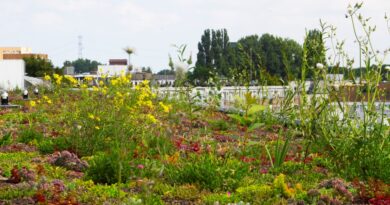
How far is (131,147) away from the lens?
26.1ft

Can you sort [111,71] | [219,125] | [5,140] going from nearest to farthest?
[5,140]
[219,125]
[111,71]

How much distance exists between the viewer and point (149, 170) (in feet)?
19.6

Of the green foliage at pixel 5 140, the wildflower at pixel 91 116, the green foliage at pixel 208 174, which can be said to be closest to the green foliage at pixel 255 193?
the green foliage at pixel 208 174

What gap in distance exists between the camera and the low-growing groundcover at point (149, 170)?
17.9ft

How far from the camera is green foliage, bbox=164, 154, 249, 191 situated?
5.91 m

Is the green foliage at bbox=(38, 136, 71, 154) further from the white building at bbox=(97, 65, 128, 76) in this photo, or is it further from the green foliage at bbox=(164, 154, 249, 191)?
the green foliage at bbox=(164, 154, 249, 191)

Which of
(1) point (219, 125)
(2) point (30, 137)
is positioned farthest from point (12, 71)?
(2) point (30, 137)

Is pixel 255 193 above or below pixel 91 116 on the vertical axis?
below

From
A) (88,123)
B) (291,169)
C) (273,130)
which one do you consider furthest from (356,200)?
(273,130)

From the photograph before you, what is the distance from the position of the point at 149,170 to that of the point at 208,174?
0.54m

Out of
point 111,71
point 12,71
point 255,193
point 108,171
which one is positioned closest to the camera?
point 255,193

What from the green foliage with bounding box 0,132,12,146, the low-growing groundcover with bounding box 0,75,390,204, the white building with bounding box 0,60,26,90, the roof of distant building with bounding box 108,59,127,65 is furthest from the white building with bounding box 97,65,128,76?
the white building with bounding box 0,60,26,90

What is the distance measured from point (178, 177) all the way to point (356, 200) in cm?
160

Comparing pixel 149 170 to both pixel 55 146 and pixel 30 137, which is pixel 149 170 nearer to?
pixel 55 146
